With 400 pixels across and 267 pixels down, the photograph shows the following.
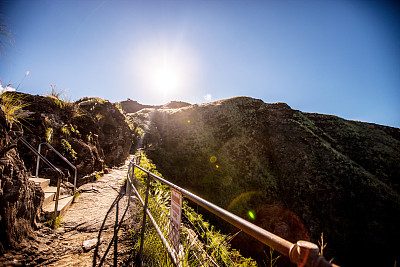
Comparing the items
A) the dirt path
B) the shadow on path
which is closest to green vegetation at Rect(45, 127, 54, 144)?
the dirt path

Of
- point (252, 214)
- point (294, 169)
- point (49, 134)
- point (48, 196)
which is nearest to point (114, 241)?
point (48, 196)

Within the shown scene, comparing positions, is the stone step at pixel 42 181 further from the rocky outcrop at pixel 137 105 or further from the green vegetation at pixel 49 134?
the rocky outcrop at pixel 137 105

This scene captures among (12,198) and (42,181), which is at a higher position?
(12,198)

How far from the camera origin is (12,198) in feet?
6.67

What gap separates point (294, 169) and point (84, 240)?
50.9 feet

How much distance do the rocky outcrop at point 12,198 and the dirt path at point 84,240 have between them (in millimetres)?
181

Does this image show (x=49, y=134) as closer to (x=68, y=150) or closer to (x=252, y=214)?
(x=68, y=150)

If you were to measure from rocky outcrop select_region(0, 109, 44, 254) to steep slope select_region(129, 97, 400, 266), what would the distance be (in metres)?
10.6

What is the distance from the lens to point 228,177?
1410cm

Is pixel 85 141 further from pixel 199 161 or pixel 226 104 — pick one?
pixel 226 104

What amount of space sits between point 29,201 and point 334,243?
16.0 m

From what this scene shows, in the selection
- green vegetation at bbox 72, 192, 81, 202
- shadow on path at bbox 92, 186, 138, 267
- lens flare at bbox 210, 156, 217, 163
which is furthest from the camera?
lens flare at bbox 210, 156, 217, 163

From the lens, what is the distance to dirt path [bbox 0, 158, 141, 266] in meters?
2.16

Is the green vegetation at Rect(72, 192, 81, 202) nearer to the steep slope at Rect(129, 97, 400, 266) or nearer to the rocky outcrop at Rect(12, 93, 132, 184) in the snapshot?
the rocky outcrop at Rect(12, 93, 132, 184)
